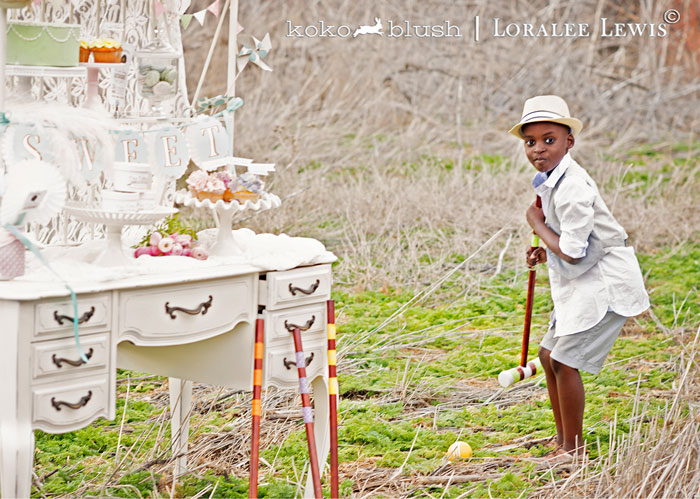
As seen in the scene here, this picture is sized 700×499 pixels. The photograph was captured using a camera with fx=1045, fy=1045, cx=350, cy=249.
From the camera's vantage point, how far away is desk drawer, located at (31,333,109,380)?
8.91 ft

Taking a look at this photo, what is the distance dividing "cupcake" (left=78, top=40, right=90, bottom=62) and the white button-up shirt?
180 cm

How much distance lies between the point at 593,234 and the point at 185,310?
1762 millimetres

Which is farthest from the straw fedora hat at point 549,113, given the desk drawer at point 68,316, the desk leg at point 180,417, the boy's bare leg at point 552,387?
the desk drawer at point 68,316

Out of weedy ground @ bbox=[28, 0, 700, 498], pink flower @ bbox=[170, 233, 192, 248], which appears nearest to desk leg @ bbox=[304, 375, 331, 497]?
weedy ground @ bbox=[28, 0, 700, 498]

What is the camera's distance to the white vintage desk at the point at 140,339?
269 cm

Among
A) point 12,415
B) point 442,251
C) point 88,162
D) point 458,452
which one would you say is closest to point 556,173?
point 458,452

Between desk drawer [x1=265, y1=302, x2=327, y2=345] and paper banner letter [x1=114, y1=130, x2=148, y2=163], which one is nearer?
paper banner letter [x1=114, y1=130, x2=148, y2=163]

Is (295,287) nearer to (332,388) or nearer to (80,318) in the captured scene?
(332,388)

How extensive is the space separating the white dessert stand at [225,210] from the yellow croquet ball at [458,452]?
1.37 metres

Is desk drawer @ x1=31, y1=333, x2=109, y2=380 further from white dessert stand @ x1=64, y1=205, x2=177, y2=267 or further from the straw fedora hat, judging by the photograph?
the straw fedora hat

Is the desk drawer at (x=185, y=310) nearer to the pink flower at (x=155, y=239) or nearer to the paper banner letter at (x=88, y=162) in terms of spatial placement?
the pink flower at (x=155, y=239)

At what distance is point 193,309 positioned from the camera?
3113 millimetres

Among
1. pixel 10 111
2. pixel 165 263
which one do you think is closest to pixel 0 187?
pixel 10 111

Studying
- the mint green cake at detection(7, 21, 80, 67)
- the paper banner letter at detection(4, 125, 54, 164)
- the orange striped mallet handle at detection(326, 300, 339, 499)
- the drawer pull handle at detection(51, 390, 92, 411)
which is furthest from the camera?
the orange striped mallet handle at detection(326, 300, 339, 499)
